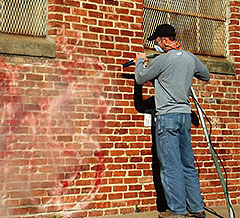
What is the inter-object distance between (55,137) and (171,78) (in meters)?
1.58

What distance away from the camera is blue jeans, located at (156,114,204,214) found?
612 centimetres

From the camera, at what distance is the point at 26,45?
6387 millimetres

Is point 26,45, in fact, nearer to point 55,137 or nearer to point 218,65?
point 55,137

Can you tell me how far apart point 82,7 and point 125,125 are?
5.38 feet

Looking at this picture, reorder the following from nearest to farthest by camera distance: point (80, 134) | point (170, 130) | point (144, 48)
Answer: point (170, 130) → point (80, 134) → point (144, 48)

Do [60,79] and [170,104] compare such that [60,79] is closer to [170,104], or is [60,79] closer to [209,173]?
[170,104]

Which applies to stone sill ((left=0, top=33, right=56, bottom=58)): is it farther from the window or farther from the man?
the man

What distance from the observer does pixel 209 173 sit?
780cm

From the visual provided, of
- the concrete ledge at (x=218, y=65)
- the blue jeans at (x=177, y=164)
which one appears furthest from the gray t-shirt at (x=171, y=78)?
the concrete ledge at (x=218, y=65)

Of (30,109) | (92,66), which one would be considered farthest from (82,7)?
(30,109)

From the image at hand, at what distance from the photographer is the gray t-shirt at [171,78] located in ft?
20.5

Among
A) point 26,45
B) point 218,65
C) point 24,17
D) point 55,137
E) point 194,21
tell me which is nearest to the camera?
point 26,45

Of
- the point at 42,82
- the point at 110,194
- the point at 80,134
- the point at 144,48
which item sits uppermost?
the point at 144,48

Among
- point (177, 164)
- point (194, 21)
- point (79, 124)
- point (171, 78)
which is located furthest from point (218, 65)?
point (79, 124)
